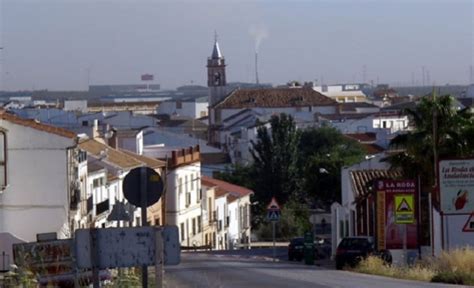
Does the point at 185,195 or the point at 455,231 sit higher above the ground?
the point at 185,195

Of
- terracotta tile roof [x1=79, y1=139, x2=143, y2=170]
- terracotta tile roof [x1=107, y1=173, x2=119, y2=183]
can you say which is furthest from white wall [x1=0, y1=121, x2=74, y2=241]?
terracotta tile roof [x1=79, y1=139, x2=143, y2=170]

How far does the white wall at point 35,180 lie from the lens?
48875 millimetres

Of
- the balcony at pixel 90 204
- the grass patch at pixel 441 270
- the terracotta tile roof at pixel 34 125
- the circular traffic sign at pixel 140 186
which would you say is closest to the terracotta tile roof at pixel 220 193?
the balcony at pixel 90 204

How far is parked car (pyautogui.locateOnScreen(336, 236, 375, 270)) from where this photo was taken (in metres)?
41.7

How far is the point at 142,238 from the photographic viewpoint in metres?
14.7

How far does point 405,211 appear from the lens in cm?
4178

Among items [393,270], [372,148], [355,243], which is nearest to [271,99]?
[372,148]

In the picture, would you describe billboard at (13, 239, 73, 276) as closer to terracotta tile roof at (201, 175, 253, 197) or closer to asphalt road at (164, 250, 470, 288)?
asphalt road at (164, 250, 470, 288)

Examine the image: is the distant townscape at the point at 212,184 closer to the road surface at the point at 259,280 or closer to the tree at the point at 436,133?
the tree at the point at 436,133

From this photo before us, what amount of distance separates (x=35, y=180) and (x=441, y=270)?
21.7 meters

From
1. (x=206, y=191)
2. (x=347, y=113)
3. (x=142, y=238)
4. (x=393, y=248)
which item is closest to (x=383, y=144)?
(x=206, y=191)

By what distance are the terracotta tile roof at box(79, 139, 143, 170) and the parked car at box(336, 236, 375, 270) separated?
1934 cm

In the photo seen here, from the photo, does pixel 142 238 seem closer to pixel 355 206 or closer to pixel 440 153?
pixel 440 153

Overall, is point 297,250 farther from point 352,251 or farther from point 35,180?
point 35,180
